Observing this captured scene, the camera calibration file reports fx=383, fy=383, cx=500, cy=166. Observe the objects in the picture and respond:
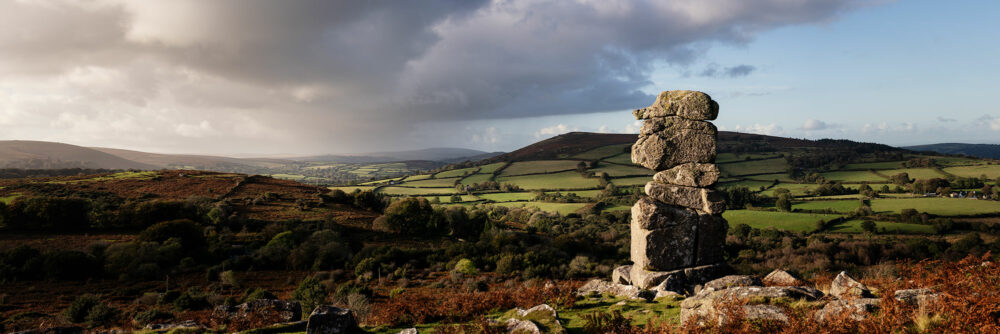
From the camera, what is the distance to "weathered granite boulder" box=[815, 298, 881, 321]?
18.8 feet

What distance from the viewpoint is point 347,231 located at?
152ft

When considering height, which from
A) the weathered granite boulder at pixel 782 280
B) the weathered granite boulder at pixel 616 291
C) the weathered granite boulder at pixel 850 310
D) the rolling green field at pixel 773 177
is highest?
the weathered granite boulder at pixel 850 310

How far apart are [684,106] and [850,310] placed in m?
9.03

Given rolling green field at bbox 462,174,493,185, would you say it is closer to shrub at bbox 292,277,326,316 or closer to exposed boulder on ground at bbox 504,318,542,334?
shrub at bbox 292,277,326,316

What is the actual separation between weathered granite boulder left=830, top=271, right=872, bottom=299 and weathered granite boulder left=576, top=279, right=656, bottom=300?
13.0 feet

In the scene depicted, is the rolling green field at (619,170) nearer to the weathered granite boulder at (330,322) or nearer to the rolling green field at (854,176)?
the rolling green field at (854,176)

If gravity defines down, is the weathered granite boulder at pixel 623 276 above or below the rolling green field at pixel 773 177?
above

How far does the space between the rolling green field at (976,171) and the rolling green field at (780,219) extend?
153ft

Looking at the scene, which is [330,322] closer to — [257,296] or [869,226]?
[257,296]

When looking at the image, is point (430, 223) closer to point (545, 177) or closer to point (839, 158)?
point (545, 177)

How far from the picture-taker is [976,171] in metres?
72.8

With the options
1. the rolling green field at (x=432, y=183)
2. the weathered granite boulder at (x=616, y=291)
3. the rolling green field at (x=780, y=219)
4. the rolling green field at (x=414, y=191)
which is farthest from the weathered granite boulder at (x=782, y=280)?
the rolling green field at (x=432, y=183)

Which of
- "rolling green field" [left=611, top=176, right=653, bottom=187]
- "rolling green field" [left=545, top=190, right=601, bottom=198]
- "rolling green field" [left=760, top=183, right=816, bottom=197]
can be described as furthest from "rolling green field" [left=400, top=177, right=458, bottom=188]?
"rolling green field" [left=760, top=183, right=816, bottom=197]

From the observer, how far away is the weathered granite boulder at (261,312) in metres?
10.3
